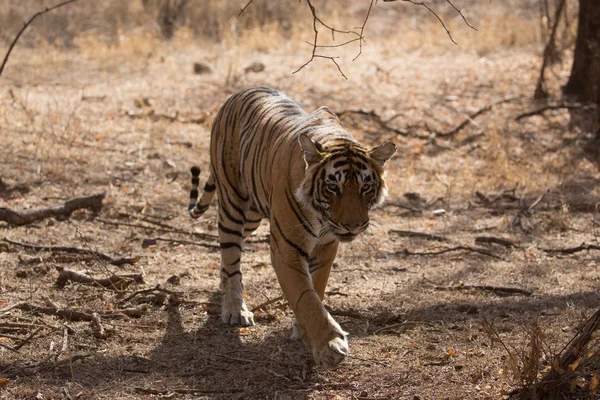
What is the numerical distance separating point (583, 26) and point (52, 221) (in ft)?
22.7

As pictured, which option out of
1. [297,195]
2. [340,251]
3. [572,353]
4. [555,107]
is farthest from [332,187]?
[555,107]

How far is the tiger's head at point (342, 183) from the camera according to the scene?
3838 mm

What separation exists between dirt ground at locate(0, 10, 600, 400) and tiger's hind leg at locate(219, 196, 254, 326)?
137 millimetres

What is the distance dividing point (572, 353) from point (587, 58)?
761 cm

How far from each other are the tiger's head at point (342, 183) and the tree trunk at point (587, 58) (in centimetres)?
634

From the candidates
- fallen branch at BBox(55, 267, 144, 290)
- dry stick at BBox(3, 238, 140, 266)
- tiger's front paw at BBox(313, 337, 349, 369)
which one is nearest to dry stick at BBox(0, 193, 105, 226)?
dry stick at BBox(3, 238, 140, 266)

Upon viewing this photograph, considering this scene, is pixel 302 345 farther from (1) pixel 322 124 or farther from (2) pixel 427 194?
(2) pixel 427 194

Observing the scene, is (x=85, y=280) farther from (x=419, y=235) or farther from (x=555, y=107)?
(x=555, y=107)

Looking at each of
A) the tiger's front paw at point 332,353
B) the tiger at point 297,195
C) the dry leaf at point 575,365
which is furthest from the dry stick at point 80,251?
the dry leaf at point 575,365

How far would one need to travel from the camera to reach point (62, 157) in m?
7.71

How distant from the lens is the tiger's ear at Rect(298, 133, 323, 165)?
12.6ft

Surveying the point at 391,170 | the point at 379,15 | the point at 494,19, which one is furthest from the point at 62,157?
the point at 379,15

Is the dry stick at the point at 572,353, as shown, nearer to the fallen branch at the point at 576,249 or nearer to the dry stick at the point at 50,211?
the fallen branch at the point at 576,249

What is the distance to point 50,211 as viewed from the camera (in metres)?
6.38
